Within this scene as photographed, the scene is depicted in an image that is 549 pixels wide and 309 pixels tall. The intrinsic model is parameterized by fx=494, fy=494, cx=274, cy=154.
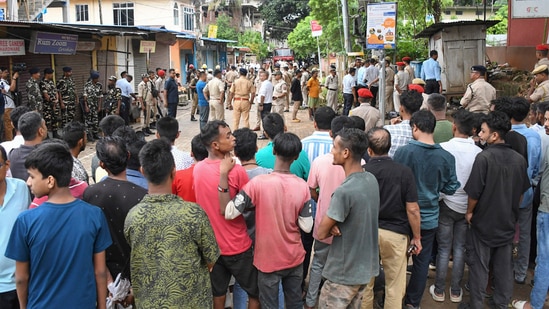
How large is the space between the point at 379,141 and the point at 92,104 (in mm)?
10401

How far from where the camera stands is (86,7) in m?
33.4

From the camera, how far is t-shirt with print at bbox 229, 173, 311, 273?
3490mm

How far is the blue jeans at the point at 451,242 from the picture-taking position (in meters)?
4.61

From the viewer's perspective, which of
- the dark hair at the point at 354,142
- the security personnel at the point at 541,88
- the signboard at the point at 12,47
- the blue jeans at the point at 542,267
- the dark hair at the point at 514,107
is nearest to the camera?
the dark hair at the point at 354,142

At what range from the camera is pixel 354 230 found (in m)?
3.26

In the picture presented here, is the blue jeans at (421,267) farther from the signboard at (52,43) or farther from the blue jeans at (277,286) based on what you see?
the signboard at (52,43)

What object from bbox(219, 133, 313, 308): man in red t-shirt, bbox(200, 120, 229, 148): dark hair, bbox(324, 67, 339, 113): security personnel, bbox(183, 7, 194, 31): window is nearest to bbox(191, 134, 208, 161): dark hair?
bbox(200, 120, 229, 148): dark hair

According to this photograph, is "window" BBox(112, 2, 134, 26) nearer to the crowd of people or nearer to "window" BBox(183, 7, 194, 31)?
"window" BBox(183, 7, 194, 31)

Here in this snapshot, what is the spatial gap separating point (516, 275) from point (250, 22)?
60574mm

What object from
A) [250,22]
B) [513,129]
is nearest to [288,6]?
[250,22]

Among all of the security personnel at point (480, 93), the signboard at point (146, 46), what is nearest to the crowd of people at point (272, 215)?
the security personnel at point (480, 93)

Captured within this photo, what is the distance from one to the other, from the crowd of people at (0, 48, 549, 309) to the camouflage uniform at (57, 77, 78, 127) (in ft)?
25.1

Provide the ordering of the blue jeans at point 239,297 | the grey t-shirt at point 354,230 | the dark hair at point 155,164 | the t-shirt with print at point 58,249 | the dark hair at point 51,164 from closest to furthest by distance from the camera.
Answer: the t-shirt with print at point 58,249, the dark hair at point 51,164, the dark hair at point 155,164, the grey t-shirt at point 354,230, the blue jeans at point 239,297

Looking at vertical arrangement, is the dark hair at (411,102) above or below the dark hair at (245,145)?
above
